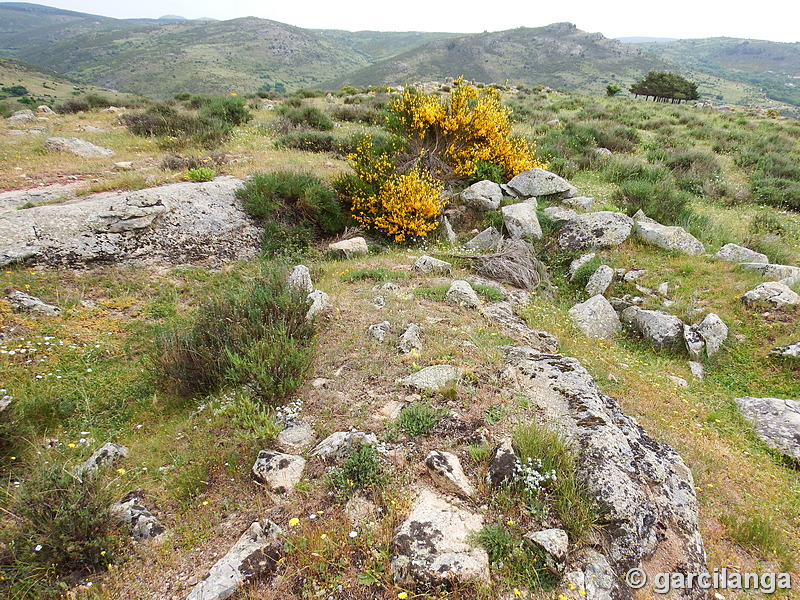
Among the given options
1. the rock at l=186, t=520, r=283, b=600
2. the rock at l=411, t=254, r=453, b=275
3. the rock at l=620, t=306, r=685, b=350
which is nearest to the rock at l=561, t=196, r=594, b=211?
the rock at l=620, t=306, r=685, b=350

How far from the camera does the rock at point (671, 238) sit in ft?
24.3

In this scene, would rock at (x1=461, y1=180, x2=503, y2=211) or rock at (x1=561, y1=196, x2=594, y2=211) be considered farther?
rock at (x1=461, y1=180, x2=503, y2=211)

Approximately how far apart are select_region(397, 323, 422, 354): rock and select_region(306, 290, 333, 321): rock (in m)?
1.20

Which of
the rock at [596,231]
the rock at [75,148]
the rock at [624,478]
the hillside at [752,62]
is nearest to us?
the rock at [624,478]

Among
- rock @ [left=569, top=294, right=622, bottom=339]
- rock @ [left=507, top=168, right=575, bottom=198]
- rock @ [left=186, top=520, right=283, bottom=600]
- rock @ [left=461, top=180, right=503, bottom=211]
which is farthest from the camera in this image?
rock @ [left=507, top=168, right=575, bottom=198]

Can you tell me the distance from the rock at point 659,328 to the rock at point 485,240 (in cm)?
307

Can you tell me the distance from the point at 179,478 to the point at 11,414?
184 centimetres

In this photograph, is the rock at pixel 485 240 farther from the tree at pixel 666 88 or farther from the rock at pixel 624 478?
the tree at pixel 666 88

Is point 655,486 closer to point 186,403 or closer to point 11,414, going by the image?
point 186,403

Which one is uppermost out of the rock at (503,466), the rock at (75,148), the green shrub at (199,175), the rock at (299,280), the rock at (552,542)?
the rock at (75,148)

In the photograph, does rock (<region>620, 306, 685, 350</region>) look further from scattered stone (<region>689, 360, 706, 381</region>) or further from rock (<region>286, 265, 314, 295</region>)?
rock (<region>286, 265, 314, 295</region>)

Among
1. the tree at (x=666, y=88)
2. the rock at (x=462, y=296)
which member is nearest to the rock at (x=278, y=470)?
the rock at (x=462, y=296)

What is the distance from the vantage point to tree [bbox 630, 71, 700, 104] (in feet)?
102

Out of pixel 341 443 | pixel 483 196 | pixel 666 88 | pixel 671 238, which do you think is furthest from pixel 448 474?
pixel 666 88
